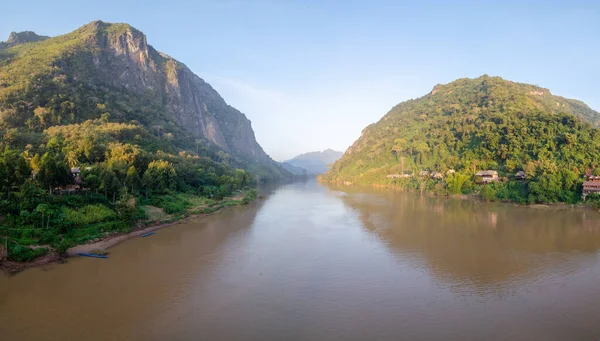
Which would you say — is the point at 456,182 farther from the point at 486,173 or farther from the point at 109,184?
the point at 109,184

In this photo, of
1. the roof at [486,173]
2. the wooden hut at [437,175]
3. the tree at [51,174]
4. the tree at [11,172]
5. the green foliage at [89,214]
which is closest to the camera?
the tree at [11,172]

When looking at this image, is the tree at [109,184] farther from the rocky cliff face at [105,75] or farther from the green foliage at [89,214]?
the rocky cliff face at [105,75]

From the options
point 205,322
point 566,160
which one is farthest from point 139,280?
point 566,160

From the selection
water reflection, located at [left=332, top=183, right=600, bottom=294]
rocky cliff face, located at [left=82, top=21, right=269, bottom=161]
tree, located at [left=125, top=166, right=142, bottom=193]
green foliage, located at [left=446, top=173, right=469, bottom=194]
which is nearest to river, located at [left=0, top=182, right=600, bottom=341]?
water reflection, located at [left=332, top=183, right=600, bottom=294]

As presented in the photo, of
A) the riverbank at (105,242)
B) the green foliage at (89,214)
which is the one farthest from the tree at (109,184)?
→ the riverbank at (105,242)

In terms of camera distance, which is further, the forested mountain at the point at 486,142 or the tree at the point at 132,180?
the forested mountain at the point at 486,142

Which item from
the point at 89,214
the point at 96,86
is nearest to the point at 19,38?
the point at 96,86

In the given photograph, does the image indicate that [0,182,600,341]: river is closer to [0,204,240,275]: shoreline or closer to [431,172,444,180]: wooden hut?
[0,204,240,275]: shoreline
